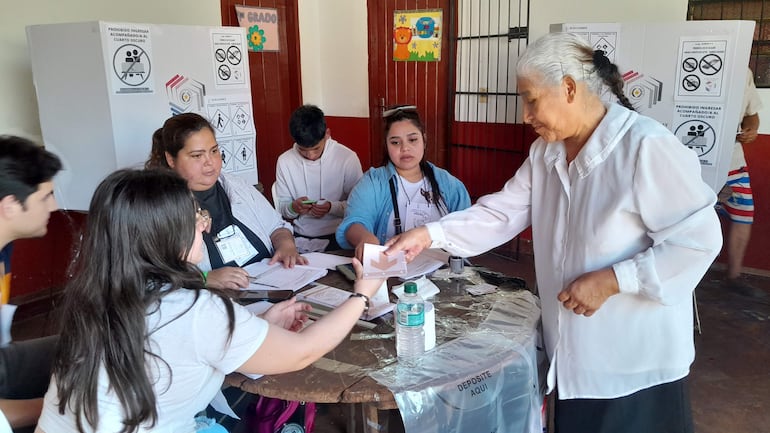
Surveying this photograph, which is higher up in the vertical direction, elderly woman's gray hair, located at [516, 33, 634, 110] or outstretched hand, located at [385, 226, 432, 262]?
elderly woman's gray hair, located at [516, 33, 634, 110]

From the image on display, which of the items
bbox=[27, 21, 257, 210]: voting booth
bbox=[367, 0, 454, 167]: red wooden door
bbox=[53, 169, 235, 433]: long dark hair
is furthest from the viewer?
bbox=[367, 0, 454, 167]: red wooden door

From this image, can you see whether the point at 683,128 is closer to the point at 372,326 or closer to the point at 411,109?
the point at 411,109

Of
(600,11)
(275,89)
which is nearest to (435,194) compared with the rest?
(600,11)

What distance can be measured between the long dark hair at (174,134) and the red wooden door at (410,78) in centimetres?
286

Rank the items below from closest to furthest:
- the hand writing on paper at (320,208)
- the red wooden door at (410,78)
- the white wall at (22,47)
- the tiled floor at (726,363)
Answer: the tiled floor at (726,363) → the hand writing on paper at (320,208) → the white wall at (22,47) → the red wooden door at (410,78)

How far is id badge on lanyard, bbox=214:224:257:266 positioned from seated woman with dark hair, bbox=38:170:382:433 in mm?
1107

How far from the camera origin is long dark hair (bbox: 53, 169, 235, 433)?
4.01 feet

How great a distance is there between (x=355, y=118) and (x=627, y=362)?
15.5 feet

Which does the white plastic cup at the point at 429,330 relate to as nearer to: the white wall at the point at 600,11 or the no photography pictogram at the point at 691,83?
the no photography pictogram at the point at 691,83

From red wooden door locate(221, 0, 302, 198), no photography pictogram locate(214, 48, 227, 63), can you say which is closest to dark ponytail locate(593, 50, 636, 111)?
no photography pictogram locate(214, 48, 227, 63)

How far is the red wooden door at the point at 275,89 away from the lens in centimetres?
548

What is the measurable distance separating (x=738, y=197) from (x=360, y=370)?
362 centimetres

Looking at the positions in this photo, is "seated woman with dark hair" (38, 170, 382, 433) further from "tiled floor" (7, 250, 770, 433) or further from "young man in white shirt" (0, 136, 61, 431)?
"tiled floor" (7, 250, 770, 433)

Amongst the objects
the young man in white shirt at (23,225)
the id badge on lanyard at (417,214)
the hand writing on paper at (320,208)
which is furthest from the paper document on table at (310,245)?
the young man in white shirt at (23,225)
